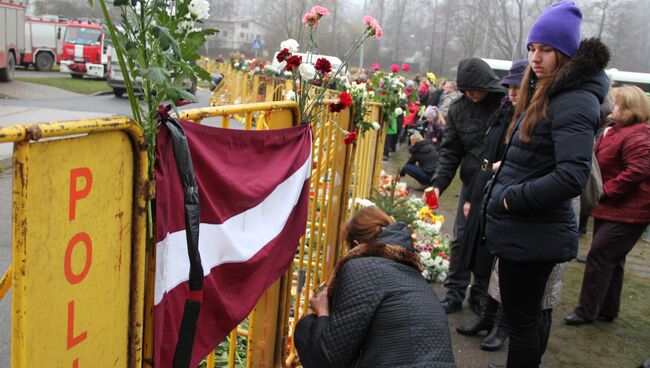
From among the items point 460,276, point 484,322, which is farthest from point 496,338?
point 460,276

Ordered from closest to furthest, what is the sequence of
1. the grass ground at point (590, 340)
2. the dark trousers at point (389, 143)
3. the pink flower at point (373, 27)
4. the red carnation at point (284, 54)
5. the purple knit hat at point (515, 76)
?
the red carnation at point (284, 54)
the pink flower at point (373, 27)
the purple knit hat at point (515, 76)
the grass ground at point (590, 340)
the dark trousers at point (389, 143)

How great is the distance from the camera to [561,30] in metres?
2.70

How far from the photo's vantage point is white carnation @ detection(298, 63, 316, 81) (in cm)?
292

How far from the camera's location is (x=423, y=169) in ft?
33.3

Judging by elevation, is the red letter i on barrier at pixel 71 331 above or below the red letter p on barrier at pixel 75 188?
below

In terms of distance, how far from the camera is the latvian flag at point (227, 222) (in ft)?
5.70

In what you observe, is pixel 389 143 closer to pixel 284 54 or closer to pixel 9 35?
pixel 284 54

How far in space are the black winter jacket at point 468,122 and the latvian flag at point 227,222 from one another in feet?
6.06

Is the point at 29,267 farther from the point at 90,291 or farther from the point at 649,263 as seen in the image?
the point at 649,263

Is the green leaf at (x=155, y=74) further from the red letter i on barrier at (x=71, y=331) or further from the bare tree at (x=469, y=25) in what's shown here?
the bare tree at (x=469, y=25)

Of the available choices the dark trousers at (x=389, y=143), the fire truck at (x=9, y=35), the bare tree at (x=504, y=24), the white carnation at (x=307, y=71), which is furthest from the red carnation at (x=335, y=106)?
the bare tree at (x=504, y=24)

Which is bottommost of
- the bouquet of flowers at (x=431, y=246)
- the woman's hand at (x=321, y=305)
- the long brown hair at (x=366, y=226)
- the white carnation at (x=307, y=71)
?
the bouquet of flowers at (x=431, y=246)

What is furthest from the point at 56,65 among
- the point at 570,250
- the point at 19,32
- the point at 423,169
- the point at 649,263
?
the point at 570,250

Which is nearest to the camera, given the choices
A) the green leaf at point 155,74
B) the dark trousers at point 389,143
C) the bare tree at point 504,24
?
the green leaf at point 155,74
